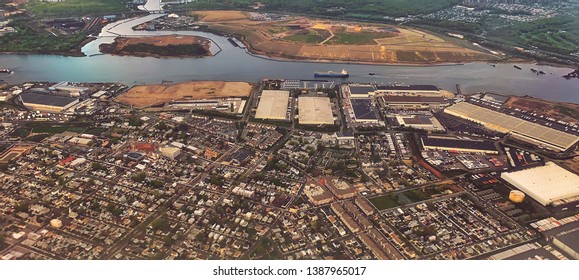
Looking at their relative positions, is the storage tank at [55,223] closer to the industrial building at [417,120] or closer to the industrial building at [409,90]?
the industrial building at [417,120]

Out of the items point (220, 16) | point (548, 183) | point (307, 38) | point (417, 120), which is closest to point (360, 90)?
point (417, 120)

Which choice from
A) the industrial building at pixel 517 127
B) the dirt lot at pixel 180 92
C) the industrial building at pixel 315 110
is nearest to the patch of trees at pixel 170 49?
the dirt lot at pixel 180 92

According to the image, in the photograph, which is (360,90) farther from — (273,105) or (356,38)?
(356,38)

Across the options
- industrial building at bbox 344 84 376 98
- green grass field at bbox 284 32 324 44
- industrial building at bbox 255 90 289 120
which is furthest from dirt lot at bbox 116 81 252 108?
green grass field at bbox 284 32 324 44

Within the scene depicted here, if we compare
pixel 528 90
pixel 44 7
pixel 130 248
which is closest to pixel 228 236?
pixel 130 248

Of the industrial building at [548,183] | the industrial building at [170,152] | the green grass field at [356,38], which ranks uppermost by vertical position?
the green grass field at [356,38]

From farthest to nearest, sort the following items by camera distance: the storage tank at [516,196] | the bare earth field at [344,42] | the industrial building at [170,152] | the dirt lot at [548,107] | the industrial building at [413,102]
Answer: the bare earth field at [344,42]
the industrial building at [413,102]
the dirt lot at [548,107]
the industrial building at [170,152]
the storage tank at [516,196]

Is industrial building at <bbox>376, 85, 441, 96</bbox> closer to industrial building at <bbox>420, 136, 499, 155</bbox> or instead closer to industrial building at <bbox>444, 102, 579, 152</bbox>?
industrial building at <bbox>444, 102, 579, 152</bbox>
